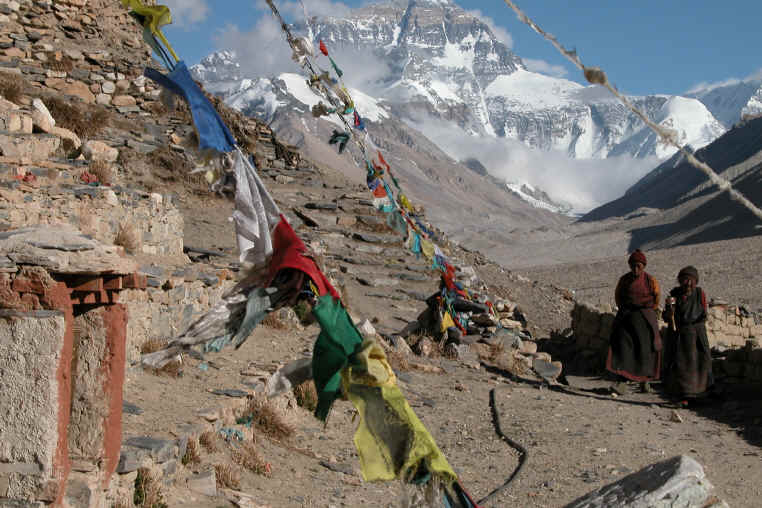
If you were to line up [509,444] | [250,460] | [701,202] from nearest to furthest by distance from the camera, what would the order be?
[250,460]
[509,444]
[701,202]

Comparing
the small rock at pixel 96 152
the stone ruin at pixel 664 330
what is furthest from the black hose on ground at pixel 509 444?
the small rock at pixel 96 152

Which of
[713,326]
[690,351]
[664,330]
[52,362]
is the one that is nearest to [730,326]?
[713,326]

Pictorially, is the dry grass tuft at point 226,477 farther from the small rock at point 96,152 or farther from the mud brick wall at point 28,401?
the small rock at point 96,152

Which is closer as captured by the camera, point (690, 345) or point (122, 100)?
point (690, 345)

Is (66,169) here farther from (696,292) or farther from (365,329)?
(696,292)

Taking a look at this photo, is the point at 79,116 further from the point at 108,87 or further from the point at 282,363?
the point at 282,363

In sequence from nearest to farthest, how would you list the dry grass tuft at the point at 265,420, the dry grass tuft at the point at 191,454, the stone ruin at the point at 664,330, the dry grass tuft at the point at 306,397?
1. the dry grass tuft at the point at 191,454
2. the dry grass tuft at the point at 265,420
3. the dry grass tuft at the point at 306,397
4. the stone ruin at the point at 664,330

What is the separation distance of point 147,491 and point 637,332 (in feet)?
20.5

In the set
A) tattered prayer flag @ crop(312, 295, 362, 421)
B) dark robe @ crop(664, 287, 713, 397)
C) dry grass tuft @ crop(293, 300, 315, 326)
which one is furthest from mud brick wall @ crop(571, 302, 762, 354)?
tattered prayer flag @ crop(312, 295, 362, 421)

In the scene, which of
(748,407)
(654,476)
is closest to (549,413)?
(748,407)

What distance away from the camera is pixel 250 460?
501cm

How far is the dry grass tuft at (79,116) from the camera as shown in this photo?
12312 millimetres

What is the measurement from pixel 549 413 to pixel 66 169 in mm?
5908

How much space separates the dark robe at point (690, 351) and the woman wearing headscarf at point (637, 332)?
25 centimetres
